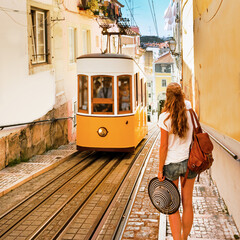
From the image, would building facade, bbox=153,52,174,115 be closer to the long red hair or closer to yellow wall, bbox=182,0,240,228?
yellow wall, bbox=182,0,240,228

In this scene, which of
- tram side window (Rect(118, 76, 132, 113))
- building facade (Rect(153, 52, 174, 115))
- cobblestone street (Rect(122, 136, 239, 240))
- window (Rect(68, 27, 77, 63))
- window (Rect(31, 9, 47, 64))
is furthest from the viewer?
building facade (Rect(153, 52, 174, 115))

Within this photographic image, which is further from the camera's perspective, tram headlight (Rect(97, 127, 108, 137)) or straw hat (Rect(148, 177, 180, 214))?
tram headlight (Rect(97, 127, 108, 137))

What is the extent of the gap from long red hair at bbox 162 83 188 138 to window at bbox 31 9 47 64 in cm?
797

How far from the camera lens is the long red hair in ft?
12.6

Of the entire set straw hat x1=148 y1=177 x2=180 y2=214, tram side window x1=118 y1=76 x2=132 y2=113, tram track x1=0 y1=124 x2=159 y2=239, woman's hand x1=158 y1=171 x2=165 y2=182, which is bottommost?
tram track x1=0 y1=124 x2=159 y2=239

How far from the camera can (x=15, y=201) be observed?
672 centimetres

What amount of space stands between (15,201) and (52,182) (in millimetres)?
1405

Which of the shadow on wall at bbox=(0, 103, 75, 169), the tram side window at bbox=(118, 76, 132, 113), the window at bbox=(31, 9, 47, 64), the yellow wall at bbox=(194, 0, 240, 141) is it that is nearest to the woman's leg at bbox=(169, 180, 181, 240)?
the yellow wall at bbox=(194, 0, 240, 141)

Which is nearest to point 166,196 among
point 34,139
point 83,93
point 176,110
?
point 176,110

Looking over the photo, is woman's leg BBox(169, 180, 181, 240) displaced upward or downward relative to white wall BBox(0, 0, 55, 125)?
downward

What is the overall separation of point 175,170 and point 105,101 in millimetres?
6465

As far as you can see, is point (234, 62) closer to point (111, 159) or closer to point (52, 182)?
point (52, 182)

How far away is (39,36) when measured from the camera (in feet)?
39.8

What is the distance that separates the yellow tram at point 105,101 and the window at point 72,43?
5560 mm
